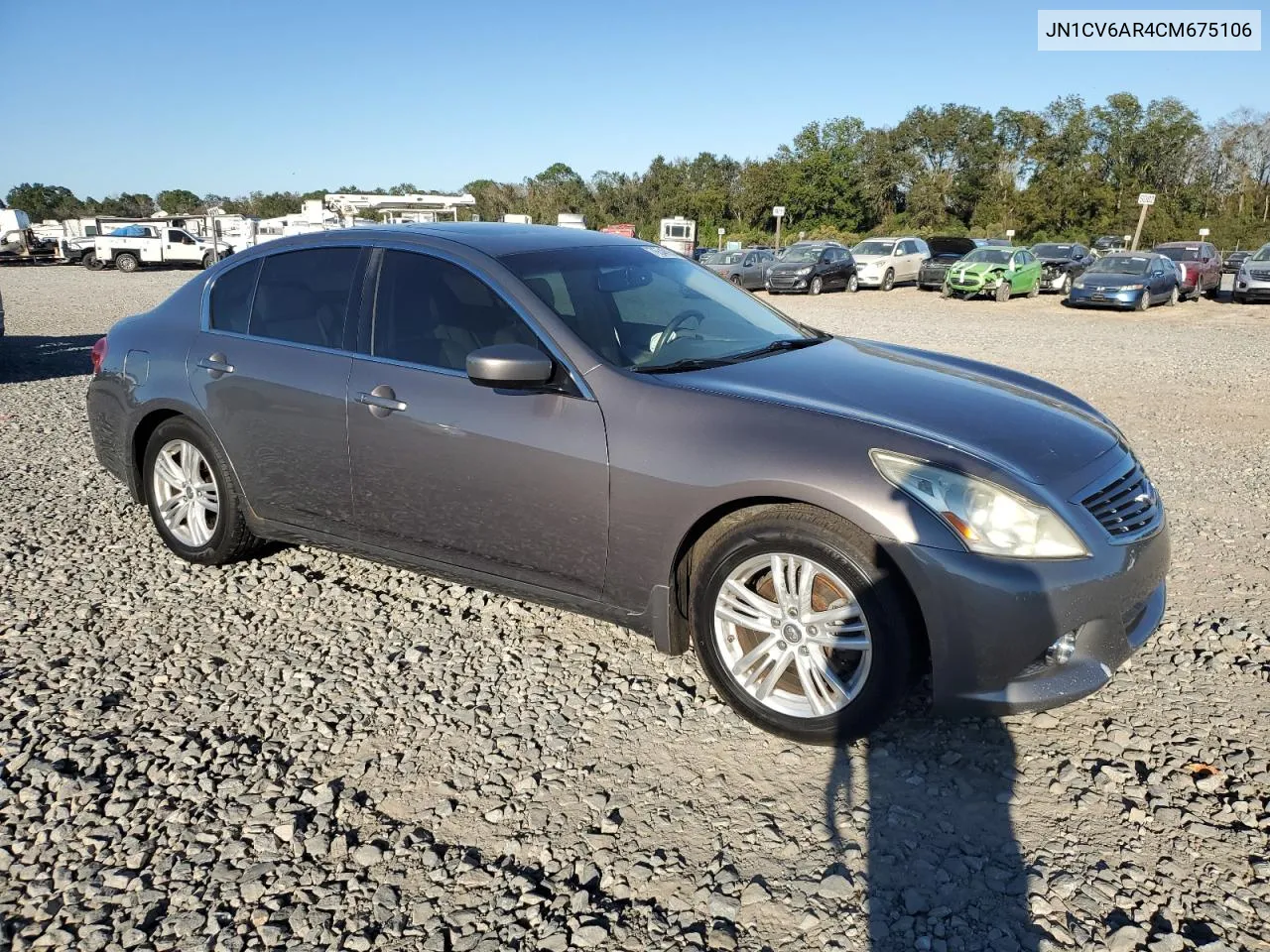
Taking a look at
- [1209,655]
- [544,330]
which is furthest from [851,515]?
[1209,655]

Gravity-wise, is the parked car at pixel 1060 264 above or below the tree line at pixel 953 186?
below

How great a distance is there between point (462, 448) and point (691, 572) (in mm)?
1006

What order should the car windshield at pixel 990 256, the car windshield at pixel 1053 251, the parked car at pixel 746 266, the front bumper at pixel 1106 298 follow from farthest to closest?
the car windshield at pixel 1053 251
the parked car at pixel 746 266
the car windshield at pixel 990 256
the front bumper at pixel 1106 298

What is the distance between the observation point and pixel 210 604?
4301 millimetres

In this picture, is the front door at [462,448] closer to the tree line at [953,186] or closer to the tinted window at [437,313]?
the tinted window at [437,313]

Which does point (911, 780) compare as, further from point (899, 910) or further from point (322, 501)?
point (322, 501)

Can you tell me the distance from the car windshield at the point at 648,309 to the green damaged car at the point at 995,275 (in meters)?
24.8

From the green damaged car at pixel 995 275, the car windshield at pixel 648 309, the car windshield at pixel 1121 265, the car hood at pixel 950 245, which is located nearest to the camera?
the car windshield at pixel 648 309

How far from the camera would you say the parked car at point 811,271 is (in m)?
28.3

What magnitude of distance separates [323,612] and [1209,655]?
148 inches

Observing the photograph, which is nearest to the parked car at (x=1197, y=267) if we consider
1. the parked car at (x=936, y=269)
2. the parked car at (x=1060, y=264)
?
the parked car at (x=1060, y=264)

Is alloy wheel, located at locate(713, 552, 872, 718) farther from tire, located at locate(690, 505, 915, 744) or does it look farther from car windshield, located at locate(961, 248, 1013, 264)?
car windshield, located at locate(961, 248, 1013, 264)

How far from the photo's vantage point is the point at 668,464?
3156 mm

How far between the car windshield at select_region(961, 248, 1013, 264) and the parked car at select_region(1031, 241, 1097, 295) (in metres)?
1.67
